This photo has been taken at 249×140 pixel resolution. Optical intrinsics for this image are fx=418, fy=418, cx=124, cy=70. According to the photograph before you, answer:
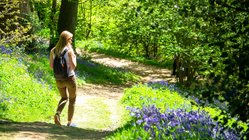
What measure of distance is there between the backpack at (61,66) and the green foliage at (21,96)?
1.94 meters

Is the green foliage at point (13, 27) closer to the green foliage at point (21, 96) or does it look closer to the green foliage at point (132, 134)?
the green foliage at point (21, 96)

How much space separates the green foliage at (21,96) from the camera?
10.3 metres

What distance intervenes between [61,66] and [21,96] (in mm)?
2870

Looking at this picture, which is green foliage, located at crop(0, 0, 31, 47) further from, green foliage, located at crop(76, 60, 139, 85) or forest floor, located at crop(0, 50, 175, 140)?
green foliage, located at crop(76, 60, 139, 85)

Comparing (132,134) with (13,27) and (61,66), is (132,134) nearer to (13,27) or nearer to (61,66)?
(61,66)

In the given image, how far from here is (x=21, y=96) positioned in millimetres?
11234

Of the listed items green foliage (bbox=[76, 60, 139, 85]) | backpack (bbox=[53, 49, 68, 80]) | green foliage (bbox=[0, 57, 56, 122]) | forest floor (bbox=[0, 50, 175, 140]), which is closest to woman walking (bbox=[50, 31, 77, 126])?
backpack (bbox=[53, 49, 68, 80])

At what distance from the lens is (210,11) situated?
4.10 m

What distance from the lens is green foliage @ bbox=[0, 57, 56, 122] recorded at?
10.3 metres

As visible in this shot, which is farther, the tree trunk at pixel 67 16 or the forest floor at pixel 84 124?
the tree trunk at pixel 67 16

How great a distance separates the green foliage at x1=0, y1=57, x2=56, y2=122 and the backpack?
76.3 inches

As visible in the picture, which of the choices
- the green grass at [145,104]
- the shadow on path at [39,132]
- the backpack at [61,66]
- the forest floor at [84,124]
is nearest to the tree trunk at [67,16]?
the forest floor at [84,124]

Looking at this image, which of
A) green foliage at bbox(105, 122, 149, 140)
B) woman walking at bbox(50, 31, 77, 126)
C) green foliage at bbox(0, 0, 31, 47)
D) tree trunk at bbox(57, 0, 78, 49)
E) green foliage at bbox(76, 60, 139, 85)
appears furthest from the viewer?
tree trunk at bbox(57, 0, 78, 49)

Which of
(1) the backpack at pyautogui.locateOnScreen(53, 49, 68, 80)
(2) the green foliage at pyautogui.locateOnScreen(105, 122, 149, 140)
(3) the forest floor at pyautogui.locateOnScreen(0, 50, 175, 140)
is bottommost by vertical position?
(3) the forest floor at pyautogui.locateOnScreen(0, 50, 175, 140)
